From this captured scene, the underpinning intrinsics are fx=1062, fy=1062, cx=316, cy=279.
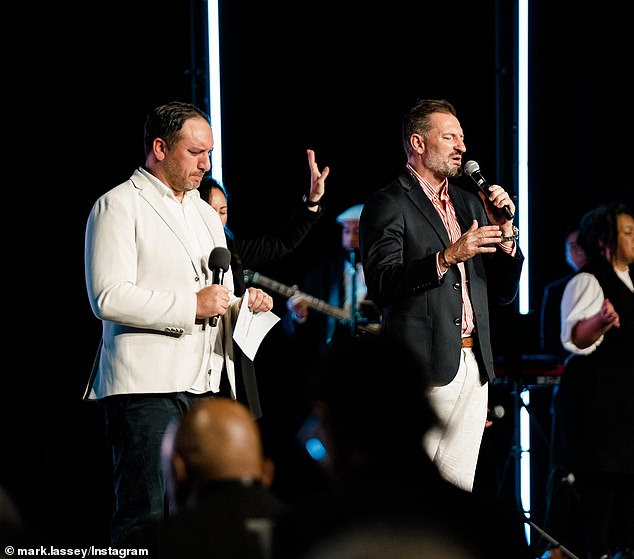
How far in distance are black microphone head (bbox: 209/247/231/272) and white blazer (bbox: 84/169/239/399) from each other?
0.18ft

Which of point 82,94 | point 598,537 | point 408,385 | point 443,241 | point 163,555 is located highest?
point 82,94

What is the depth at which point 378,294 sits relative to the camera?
11.9ft

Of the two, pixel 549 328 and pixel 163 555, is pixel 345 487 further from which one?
pixel 549 328

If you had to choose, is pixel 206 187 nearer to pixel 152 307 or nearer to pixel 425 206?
pixel 425 206

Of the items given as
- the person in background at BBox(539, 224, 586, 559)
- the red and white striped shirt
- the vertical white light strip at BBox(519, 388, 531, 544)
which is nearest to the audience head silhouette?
the red and white striped shirt

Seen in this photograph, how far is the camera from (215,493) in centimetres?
171

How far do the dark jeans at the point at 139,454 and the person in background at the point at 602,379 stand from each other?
226 centimetres

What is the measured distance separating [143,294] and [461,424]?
1.24 metres

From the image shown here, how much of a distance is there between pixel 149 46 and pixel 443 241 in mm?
2043

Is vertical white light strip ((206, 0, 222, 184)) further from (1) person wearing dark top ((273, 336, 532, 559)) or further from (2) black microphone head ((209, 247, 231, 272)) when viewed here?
(1) person wearing dark top ((273, 336, 532, 559))

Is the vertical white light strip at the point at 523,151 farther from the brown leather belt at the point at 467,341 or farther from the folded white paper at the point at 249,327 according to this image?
the folded white paper at the point at 249,327

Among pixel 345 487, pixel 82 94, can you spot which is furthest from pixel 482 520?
pixel 82 94

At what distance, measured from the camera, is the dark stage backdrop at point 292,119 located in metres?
4.78

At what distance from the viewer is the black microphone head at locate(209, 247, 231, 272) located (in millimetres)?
3211
